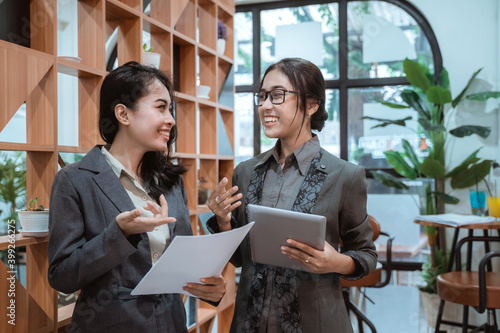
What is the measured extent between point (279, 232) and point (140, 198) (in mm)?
455

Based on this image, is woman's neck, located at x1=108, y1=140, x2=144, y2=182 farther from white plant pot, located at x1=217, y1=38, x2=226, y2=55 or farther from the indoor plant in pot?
the indoor plant in pot

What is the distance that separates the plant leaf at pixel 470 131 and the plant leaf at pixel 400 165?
459 millimetres

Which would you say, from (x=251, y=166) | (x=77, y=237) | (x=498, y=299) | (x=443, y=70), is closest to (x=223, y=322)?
(x=498, y=299)

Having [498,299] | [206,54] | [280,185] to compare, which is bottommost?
[498,299]

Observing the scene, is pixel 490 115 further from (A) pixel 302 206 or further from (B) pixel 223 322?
(A) pixel 302 206

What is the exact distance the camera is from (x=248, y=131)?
501 centimetres

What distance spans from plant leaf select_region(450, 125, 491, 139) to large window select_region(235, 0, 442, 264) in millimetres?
429

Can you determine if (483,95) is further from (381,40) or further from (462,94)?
(381,40)

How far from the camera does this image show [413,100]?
13.4ft

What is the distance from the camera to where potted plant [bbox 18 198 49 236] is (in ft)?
5.52

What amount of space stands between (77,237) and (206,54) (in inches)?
85.8

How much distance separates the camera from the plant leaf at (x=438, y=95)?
3826 millimetres

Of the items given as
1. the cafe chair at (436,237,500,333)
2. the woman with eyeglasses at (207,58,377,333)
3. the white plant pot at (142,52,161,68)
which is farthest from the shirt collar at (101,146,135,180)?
the cafe chair at (436,237,500,333)

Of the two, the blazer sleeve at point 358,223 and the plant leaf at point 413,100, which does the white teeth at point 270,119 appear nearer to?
the blazer sleeve at point 358,223
